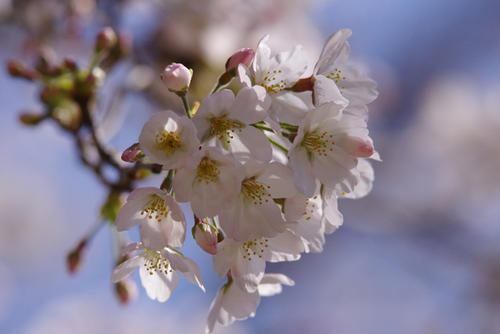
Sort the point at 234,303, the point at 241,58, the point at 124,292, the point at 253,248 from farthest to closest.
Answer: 1. the point at 124,292
2. the point at 234,303
3. the point at 253,248
4. the point at 241,58

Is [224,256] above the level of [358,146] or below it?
below

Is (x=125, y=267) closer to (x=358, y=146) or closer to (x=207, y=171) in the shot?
(x=207, y=171)

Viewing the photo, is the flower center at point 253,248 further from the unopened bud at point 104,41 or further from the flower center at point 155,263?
the unopened bud at point 104,41

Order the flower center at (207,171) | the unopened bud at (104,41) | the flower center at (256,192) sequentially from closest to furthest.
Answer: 1. the flower center at (207,171)
2. the flower center at (256,192)
3. the unopened bud at (104,41)

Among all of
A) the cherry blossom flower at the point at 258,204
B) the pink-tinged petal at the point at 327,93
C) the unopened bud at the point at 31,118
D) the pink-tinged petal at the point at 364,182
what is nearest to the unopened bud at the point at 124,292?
the unopened bud at the point at 31,118

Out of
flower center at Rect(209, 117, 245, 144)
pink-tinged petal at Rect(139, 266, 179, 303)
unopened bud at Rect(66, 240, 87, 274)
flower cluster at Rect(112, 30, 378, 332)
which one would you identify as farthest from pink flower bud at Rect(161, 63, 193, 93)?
unopened bud at Rect(66, 240, 87, 274)

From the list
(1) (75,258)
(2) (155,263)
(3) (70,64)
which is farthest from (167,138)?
(1) (75,258)

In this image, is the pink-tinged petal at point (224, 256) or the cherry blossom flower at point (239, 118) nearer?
the cherry blossom flower at point (239, 118)
